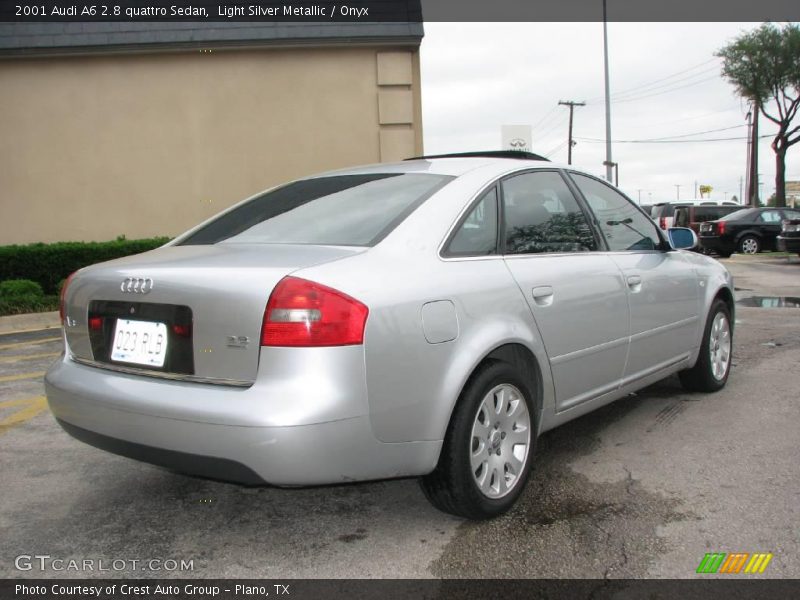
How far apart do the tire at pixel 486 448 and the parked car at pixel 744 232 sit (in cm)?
1988

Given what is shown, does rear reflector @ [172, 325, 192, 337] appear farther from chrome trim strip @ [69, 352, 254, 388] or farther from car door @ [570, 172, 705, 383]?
car door @ [570, 172, 705, 383]

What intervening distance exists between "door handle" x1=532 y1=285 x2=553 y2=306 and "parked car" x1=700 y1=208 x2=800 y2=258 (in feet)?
64.4

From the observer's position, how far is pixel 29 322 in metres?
9.47

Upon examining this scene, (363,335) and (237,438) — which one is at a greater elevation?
(363,335)

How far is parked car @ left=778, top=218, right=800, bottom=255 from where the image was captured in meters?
17.3

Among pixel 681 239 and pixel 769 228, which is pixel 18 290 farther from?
pixel 769 228

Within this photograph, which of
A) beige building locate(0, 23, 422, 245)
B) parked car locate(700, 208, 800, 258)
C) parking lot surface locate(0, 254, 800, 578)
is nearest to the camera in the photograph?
parking lot surface locate(0, 254, 800, 578)

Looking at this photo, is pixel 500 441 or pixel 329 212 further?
pixel 329 212

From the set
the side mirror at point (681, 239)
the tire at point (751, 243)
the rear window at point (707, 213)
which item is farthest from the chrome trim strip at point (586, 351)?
the rear window at point (707, 213)

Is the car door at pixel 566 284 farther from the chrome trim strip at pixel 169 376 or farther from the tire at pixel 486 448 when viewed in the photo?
the chrome trim strip at pixel 169 376

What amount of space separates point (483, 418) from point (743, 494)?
4.15 feet

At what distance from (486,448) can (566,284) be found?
94 centimetres

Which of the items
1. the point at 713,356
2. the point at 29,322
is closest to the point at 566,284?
the point at 713,356

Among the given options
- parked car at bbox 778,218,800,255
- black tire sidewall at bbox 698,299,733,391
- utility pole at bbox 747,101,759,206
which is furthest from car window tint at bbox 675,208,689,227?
black tire sidewall at bbox 698,299,733,391
